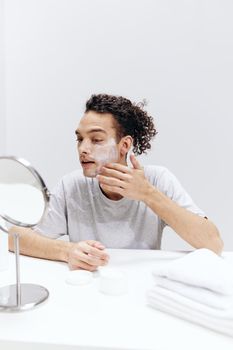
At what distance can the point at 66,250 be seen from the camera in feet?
3.20

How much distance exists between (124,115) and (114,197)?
0.96 feet

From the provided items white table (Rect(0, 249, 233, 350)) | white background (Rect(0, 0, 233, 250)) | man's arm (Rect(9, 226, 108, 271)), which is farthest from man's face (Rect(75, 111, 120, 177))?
white background (Rect(0, 0, 233, 250))

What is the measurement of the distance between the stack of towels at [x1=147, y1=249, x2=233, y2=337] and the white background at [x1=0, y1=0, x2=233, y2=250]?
3.79 ft

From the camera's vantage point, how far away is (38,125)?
1.91 meters

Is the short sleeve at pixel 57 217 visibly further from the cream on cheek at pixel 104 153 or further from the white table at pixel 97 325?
the white table at pixel 97 325

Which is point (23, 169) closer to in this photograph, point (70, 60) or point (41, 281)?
point (41, 281)

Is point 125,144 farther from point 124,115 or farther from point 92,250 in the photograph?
point 92,250

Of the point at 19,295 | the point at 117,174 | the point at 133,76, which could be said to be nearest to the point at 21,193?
the point at 19,295

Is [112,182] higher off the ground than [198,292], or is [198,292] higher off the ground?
[112,182]

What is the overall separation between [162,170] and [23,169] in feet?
2.30

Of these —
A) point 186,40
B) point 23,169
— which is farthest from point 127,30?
point 23,169

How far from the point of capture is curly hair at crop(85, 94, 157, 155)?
125cm

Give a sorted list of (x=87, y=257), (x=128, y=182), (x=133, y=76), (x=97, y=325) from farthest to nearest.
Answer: (x=133, y=76), (x=128, y=182), (x=87, y=257), (x=97, y=325)

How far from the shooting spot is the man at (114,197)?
3.57 feet
